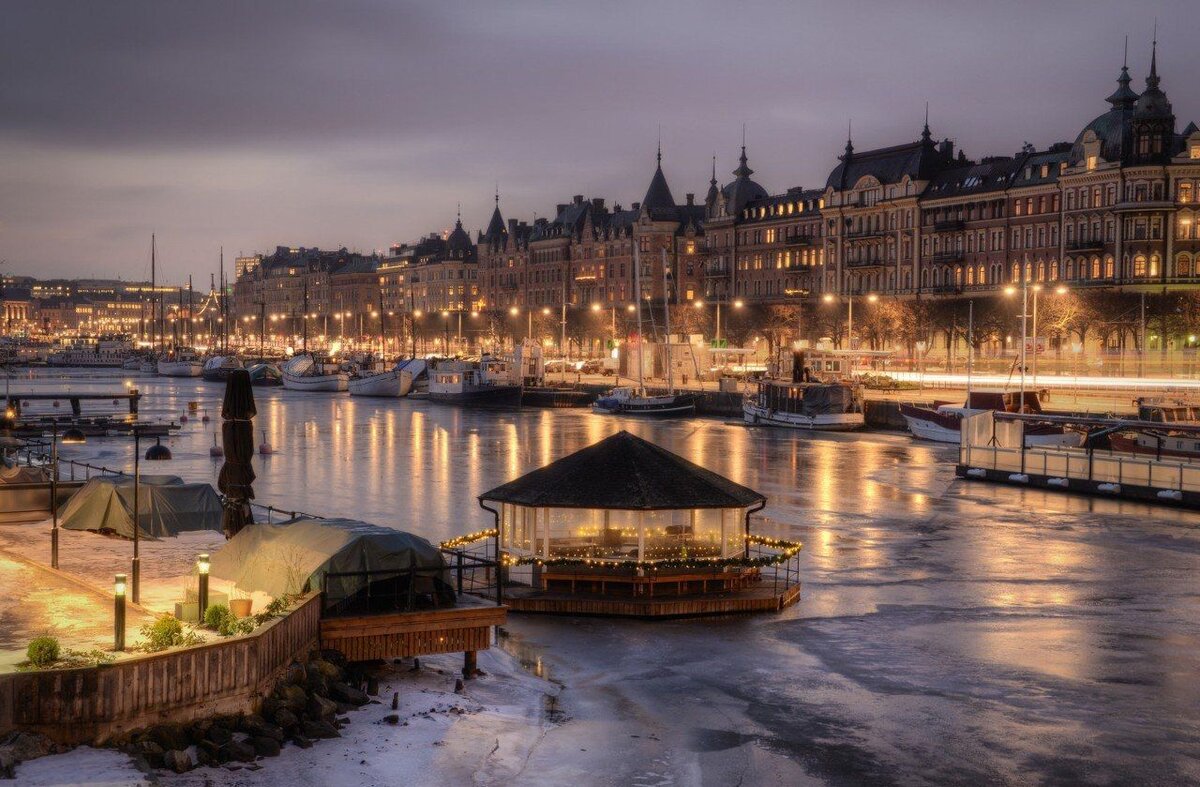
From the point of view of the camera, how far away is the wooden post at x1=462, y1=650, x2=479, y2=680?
2036cm

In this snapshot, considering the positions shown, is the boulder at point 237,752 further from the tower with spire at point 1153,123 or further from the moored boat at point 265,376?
the moored boat at point 265,376

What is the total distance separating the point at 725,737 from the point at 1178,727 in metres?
6.04

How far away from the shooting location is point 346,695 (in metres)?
18.0

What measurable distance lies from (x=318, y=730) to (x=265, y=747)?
2.70 ft

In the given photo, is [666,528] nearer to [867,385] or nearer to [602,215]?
[867,385]

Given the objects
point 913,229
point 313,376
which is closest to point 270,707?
point 913,229

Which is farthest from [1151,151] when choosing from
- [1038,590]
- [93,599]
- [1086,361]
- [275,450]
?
[93,599]

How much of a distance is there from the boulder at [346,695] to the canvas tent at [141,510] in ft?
36.1

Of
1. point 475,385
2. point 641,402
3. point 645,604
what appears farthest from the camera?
point 475,385

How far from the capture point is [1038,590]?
94.1 ft

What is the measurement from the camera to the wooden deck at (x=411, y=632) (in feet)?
63.3

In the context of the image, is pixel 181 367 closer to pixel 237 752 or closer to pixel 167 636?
pixel 167 636

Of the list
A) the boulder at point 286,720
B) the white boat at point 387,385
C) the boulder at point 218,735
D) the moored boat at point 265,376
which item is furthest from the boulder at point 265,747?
the moored boat at point 265,376

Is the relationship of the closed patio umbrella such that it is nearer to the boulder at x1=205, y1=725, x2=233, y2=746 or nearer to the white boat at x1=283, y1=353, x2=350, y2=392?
the boulder at x1=205, y1=725, x2=233, y2=746
